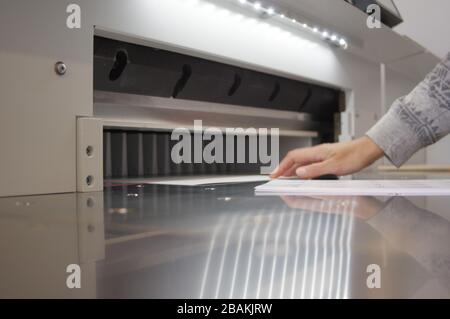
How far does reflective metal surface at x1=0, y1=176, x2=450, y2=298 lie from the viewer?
0.73ft

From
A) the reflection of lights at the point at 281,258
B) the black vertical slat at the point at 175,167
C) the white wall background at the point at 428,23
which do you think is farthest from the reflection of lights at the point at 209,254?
the white wall background at the point at 428,23

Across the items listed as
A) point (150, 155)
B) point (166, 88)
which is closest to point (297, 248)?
point (166, 88)

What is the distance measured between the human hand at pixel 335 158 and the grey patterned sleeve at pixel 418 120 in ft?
0.11

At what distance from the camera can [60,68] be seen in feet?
2.45

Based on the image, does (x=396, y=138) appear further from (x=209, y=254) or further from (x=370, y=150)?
(x=209, y=254)

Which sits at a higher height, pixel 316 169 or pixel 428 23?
pixel 428 23

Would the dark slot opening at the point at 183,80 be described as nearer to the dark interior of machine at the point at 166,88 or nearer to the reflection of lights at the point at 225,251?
the dark interior of machine at the point at 166,88

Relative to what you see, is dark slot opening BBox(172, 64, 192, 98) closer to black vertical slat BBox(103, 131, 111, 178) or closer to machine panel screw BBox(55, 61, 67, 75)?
black vertical slat BBox(103, 131, 111, 178)

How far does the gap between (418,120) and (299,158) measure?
0.32 m

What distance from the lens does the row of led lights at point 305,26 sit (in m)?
1.11

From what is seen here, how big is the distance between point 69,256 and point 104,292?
0.10 metres

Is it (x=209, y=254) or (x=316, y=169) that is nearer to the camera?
(x=209, y=254)
